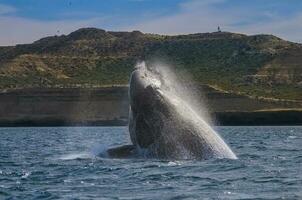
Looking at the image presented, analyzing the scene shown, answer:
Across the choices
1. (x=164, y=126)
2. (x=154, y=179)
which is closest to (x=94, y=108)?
(x=164, y=126)

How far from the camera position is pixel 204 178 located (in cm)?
1838

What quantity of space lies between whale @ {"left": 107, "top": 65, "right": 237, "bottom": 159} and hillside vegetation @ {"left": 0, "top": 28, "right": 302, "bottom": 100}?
93.0 metres

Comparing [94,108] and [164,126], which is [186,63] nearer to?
[94,108]

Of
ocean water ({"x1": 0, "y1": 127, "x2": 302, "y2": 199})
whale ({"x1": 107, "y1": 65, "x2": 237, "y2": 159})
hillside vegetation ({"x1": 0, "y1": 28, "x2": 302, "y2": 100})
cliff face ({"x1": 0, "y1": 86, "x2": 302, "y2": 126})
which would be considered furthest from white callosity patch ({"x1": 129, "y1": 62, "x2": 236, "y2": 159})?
hillside vegetation ({"x1": 0, "y1": 28, "x2": 302, "y2": 100})

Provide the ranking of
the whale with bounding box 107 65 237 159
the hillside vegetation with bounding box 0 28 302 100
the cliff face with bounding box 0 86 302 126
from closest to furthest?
the whale with bounding box 107 65 237 159
the cliff face with bounding box 0 86 302 126
the hillside vegetation with bounding box 0 28 302 100

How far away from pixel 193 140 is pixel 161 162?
109 cm

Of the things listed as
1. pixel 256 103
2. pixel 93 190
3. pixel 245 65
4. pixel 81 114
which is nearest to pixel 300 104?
pixel 256 103

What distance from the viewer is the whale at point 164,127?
21453 mm

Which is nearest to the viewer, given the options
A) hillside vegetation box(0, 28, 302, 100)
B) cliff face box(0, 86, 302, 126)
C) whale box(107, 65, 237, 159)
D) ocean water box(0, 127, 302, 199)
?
ocean water box(0, 127, 302, 199)

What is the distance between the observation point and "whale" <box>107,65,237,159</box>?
2145 cm

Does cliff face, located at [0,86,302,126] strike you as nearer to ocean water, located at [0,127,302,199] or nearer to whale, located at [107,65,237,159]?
ocean water, located at [0,127,302,199]

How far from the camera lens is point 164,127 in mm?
21531

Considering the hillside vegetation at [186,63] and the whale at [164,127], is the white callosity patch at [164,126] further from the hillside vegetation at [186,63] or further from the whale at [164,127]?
the hillside vegetation at [186,63]

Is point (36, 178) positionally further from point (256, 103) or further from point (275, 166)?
point (256, 103)
